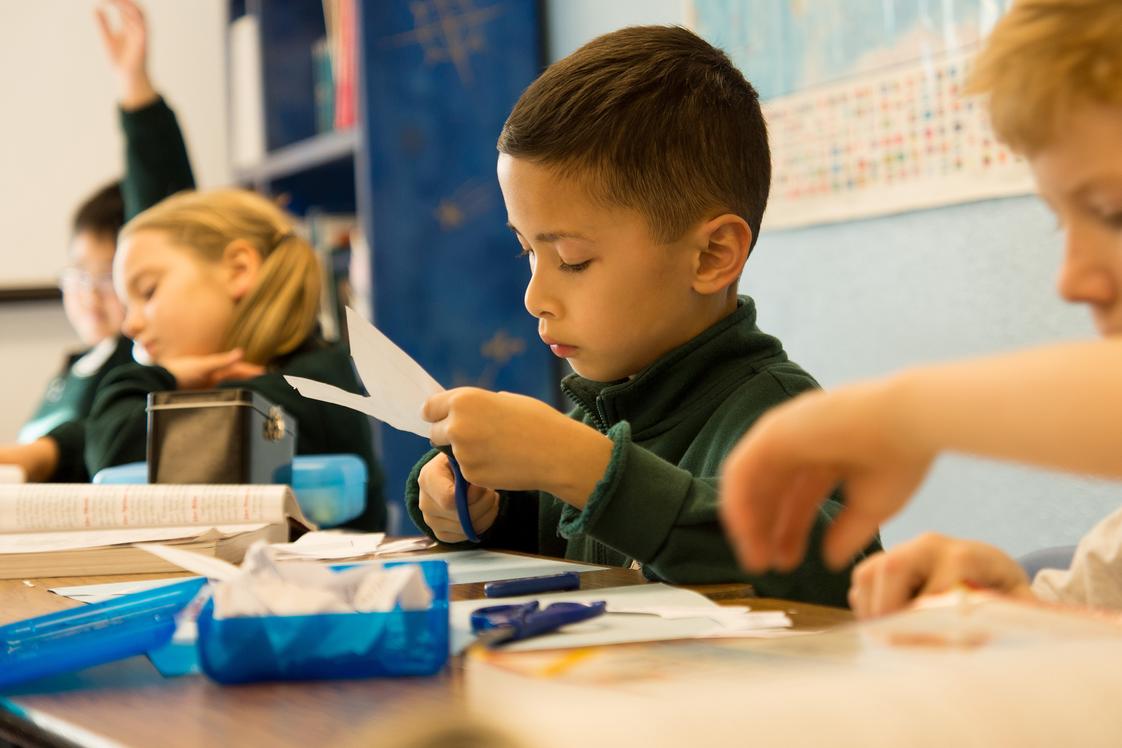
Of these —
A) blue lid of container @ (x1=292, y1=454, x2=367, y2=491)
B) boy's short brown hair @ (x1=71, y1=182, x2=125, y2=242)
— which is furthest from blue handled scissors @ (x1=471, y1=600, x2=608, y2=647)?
boy's short brown hair @ (x1=71, y1=182, x2=125, y2=242)

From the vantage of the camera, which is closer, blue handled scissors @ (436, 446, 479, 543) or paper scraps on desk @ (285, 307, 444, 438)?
paper scraps on desk @ (285, 307, 444, 438)

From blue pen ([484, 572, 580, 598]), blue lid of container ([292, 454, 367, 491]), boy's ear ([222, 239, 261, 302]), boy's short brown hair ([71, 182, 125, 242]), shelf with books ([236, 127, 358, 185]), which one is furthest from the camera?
boy's short brown hair ([71, 182, 125, 242])

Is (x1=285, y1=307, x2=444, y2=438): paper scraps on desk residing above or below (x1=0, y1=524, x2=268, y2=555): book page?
above

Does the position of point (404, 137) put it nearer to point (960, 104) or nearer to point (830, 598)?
point (960, 104)

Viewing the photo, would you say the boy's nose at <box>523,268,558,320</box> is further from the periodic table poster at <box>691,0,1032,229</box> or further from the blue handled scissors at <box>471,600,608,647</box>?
the periodic table poster at <box>691,0,1032,229</box>

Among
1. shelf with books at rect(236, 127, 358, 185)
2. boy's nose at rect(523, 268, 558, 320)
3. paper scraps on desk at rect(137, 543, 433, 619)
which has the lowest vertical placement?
paper scraps on desk at rect(137, 543, 433, 619)

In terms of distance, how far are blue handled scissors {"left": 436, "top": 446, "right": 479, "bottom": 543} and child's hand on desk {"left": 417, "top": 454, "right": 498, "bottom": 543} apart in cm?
2

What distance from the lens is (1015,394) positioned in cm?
38

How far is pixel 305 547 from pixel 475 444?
0.28 m

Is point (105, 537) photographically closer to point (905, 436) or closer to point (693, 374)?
point (693, 374)

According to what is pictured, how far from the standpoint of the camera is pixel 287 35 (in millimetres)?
2848

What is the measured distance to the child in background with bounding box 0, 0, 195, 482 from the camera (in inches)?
81.7

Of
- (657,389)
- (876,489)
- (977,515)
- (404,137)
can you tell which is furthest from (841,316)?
(876,489)

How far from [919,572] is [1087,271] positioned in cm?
18
